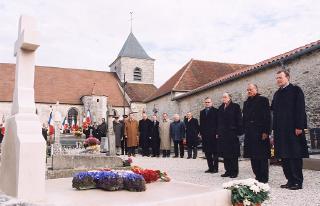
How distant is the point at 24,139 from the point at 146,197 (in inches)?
55.0

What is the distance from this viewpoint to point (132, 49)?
157 feet

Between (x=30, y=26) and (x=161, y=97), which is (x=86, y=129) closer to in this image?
(x=161, y=97)

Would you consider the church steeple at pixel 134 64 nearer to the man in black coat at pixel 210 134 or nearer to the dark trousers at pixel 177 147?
the dark trousers at pixel 177 147

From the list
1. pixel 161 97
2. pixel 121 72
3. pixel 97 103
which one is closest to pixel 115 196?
pixel 161 97

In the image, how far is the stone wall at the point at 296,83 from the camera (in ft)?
43.4

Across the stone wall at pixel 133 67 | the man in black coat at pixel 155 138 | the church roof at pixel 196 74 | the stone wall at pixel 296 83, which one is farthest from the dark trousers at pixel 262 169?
the stone wall at pixel 133 67

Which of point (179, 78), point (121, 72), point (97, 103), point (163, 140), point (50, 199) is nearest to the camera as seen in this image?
point (50, 199)

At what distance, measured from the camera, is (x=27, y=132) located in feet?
11.6

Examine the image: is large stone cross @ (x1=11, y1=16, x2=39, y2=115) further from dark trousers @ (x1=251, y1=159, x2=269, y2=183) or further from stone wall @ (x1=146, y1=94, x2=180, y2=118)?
stone wall @ (x1=146, y1=94, x2=180, y2=118)

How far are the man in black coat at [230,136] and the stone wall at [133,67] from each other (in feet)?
121

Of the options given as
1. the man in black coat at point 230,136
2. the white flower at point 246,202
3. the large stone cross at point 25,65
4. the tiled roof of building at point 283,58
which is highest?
the tiled roof of building at point 283,58

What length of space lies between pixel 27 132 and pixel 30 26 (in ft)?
4.12

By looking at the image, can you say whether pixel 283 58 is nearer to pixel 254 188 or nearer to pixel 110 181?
pixel 254 188

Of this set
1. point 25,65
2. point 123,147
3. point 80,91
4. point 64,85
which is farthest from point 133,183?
point 64,85
